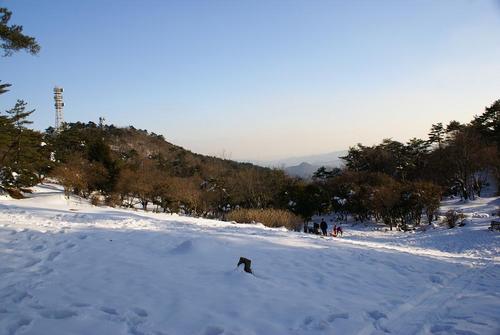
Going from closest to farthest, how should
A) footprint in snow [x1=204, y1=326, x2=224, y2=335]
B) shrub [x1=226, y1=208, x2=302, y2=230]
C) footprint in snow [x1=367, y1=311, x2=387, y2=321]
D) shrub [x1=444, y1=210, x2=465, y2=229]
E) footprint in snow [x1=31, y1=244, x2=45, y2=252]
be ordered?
footprint in snow [x1=204, y1=326, x2=224, y2=335], footprint in snow [x1=367, y1=311, x2=387, y2=321], footprint in snow [x1=31, y1=244, x2=45, y2=252], shrub [x1=226, y1=208, x2=302, y2=230], shrub [x1=444, y1=210, x2=465, y2=229]

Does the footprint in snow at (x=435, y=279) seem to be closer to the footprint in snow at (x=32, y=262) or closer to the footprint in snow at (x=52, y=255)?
the footprint in snow at (x=52, y=255)

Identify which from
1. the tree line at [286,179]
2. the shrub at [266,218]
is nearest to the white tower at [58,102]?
the tree line at [286,179]

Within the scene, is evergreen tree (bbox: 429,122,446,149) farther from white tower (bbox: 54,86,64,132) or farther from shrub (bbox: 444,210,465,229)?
white tower (bbox: 54,86,64,132)

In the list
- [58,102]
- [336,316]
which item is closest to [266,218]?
[336,316]

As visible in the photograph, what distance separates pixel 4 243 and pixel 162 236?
424cm

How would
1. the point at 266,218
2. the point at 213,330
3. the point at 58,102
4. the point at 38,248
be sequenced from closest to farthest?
the point at 213,330 < the point at 38,248 < the point at 266,218 < the point at 58,102

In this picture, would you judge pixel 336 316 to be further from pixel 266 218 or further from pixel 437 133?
pixel 437 133

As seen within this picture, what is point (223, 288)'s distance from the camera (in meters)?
6.95

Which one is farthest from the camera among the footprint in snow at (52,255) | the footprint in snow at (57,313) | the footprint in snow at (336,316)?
the footprint in snow at (52,255)

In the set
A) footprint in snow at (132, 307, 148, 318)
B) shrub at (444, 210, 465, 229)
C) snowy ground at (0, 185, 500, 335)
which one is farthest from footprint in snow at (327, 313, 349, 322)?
shrub at (444, 210, 465, 229)

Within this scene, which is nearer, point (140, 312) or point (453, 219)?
point (140, 312)

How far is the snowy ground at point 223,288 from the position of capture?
5434 millimetres

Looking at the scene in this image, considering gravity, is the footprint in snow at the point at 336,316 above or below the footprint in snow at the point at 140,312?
below

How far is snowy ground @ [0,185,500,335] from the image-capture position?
543 cm
